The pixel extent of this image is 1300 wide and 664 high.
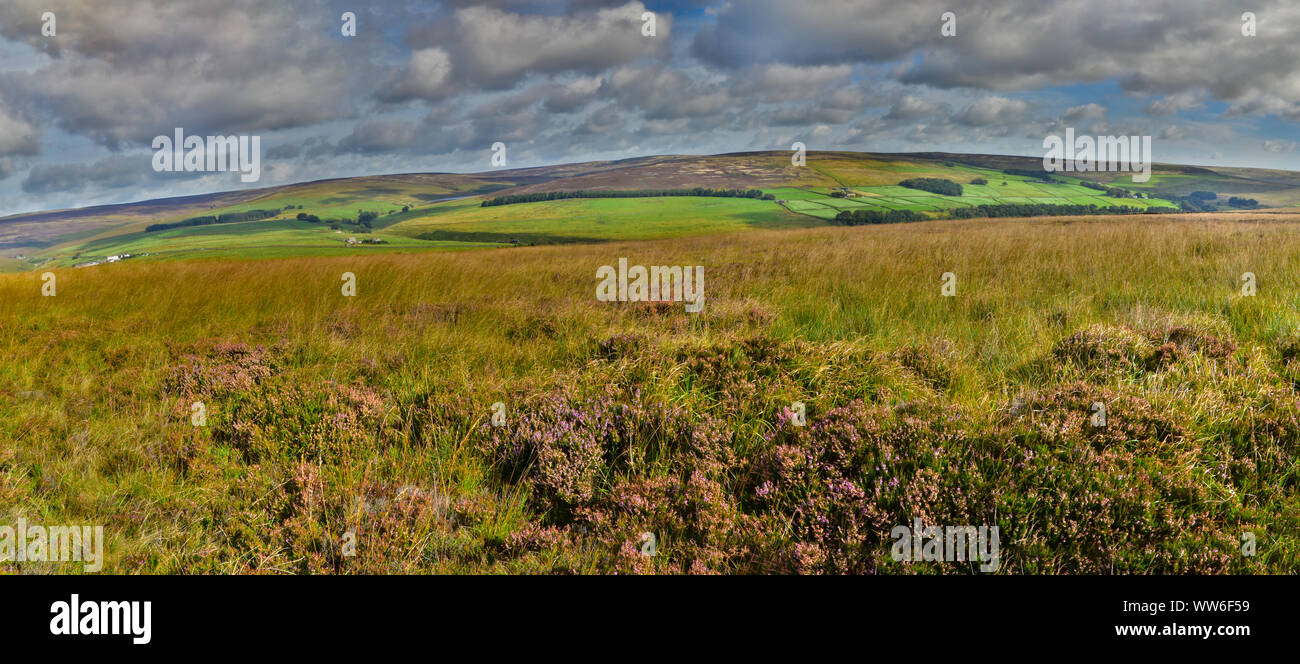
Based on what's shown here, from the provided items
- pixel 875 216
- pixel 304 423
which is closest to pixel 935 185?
pixel 875 216

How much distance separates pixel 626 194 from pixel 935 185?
69.6 m

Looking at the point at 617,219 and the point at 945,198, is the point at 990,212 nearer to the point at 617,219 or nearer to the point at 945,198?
the point at 945,198

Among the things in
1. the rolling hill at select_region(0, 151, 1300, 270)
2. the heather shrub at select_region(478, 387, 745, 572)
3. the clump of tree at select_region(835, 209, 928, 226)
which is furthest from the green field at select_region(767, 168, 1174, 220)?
the heather shrub at select_region(478, 387, 745, 572)

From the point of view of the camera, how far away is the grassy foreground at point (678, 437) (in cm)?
326

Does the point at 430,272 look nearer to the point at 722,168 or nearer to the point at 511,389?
the point at 511,389

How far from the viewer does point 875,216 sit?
3068 inches

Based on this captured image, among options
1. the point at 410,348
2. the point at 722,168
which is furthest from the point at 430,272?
the point at 722,168

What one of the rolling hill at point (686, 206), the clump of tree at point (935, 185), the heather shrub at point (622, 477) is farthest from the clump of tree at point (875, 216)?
the heather shrub at point (622, 477)

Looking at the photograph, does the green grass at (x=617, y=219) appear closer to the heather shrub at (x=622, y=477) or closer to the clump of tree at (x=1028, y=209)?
the clump of tree at (x=1028, y=209)

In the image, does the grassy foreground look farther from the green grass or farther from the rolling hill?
the green grass

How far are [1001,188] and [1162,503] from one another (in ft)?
465

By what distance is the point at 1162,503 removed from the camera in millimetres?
3355

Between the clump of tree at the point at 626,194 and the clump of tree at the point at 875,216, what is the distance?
41.2m

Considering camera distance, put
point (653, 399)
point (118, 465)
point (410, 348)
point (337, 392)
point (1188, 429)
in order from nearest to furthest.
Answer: point (1188, 429)
point (118, 465)
point (653, 399)
point (337, 392)
point (410, 348)
